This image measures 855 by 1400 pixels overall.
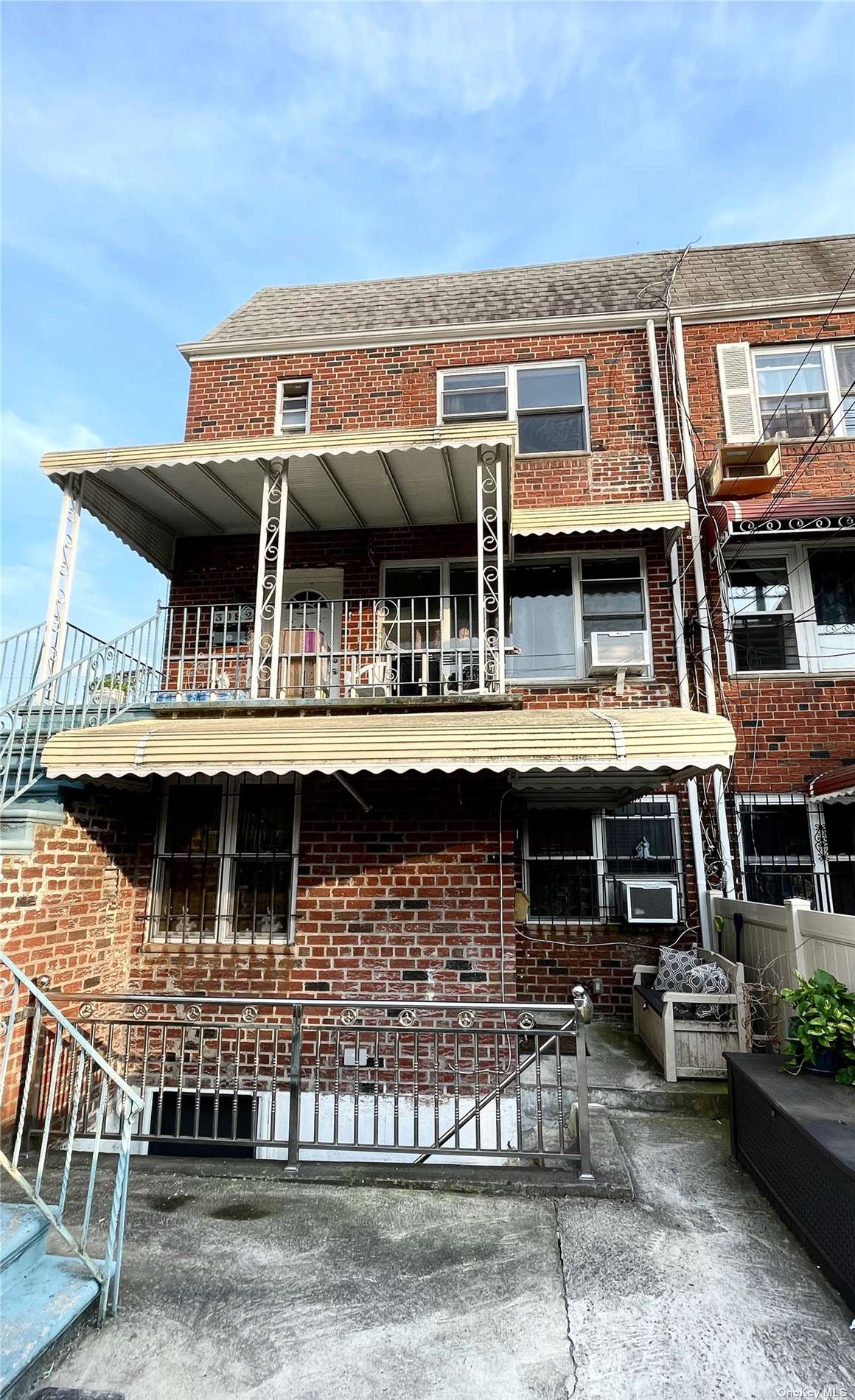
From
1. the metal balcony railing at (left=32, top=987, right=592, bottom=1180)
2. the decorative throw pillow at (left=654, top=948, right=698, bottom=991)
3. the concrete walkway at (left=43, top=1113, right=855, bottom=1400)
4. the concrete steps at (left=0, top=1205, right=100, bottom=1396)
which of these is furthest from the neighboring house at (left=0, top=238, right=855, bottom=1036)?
the concrete steps at (left=0, top=1205, right=100, bottom=1396)

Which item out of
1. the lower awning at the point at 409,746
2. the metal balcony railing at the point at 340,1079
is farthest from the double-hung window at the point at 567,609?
the metal balcony railing at the point at 340,1079

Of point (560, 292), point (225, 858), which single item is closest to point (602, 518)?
point (560, 292)

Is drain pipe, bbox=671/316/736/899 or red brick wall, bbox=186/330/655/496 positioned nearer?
drain pipe, bbox=671/316/736/899

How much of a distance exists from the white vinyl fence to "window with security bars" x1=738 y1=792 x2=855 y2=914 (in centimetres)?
78

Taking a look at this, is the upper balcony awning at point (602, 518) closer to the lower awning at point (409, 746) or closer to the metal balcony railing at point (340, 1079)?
the lower awning at point (409, 746)

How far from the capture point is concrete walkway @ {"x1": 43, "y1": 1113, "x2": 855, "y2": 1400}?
9.10 ft

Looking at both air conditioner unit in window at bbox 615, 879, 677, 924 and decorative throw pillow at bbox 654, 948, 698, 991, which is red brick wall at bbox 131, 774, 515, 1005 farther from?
air conditioner unit in window at bbox 615, 879, 677, 924

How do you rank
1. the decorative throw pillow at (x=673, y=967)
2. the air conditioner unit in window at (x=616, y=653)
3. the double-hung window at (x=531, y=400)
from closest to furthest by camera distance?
the decorative throw pillow at (x=673, y=967) < the air conditioner unit in window at (x=616, y=653) < the double-hung window at (x=531, y=400)

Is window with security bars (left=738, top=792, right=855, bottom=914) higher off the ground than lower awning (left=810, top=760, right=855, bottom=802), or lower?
lower

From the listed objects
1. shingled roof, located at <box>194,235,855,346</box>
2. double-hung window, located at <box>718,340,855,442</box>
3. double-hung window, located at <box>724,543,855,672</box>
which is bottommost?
double-hung window, located at <box>724,543,855,672</box>

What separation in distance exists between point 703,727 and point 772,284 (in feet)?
28.5

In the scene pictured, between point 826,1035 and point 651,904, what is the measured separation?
155 inches

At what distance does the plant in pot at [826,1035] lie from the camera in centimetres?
429

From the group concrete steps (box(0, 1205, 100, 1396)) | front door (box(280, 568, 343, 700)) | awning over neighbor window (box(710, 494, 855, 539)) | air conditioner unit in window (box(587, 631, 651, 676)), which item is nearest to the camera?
concrete steps (box(0, 1205, 100, 1396))
